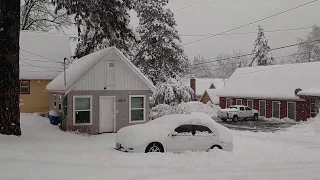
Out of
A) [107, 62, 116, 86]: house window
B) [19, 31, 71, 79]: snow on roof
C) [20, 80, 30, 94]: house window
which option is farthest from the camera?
[19, 31, 71, 79]: snow on roof

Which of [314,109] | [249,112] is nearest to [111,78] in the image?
[314,109]

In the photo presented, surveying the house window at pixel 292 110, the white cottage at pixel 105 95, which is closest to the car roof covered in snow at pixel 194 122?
the white cottage at pixel 105 95

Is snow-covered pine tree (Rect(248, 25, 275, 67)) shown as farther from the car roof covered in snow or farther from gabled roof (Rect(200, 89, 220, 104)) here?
the car roof covered in snow

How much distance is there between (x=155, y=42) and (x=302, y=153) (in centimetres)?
2672

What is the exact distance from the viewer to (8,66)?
15.8m

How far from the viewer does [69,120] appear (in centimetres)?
2159

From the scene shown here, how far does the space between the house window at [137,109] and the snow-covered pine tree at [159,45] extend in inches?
680

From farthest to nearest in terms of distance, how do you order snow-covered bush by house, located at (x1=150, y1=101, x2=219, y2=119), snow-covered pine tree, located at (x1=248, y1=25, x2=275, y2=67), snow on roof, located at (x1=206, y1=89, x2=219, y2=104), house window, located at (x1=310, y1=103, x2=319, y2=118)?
snow-covered pine tree, located at (x1=248, y1=25, x2=275, y2=67), snow on roof, located at (x1=206, y1=89, x2=219, y2=104), house window, located at (x1=310, y1=103, x2=319, y2=118), snow-covered bush by house, located at (x1=150, y1=101, x2=219, y2=119)

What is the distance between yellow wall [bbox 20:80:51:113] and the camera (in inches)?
1172

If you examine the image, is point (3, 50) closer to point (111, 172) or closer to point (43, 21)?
point (111, 172)

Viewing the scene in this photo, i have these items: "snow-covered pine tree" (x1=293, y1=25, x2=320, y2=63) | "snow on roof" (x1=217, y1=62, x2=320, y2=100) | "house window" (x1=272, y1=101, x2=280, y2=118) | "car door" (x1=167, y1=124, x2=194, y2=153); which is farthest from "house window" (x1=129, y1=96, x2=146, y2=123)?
"snow-covered pine tree" (x1=293, y1=25, x2=320, y2=63)

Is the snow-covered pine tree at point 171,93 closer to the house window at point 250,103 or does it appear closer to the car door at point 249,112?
the car door at point 249,112

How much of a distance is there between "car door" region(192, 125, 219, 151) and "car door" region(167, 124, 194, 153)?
7.8 inches

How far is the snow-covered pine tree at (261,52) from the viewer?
2987 inches
